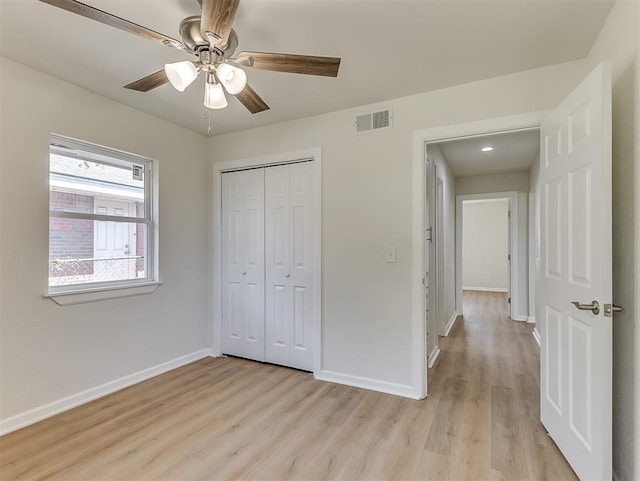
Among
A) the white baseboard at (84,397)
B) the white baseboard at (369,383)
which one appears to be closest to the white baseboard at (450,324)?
the white baseboard at (369,383)

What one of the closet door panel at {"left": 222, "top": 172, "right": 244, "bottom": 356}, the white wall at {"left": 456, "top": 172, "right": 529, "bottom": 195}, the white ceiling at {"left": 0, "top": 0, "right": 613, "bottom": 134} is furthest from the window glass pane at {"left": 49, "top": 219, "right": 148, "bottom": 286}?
the white wall at {"left": 456, "top": 172, "right": 529, "bottom": 195}

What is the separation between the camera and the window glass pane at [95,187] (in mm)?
2506

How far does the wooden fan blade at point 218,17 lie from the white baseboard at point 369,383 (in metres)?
2.66

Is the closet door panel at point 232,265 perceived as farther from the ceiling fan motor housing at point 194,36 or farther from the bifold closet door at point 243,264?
the ceiling fan motor housing at point 194,36

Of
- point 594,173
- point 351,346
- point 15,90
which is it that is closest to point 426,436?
point 351,346

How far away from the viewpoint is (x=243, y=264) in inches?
139

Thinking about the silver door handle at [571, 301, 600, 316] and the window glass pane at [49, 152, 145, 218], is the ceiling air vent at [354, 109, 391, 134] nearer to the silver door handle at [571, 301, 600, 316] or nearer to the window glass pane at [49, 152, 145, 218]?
the silver door handle at [571, 301, 600, 316]

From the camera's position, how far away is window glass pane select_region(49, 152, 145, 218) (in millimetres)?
2506

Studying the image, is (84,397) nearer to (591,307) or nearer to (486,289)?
(591,307)

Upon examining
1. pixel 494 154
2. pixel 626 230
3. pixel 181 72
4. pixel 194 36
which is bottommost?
pixel 626 230

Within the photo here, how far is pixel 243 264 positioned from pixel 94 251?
135 cm

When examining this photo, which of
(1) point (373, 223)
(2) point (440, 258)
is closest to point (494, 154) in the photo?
(2) point (440, 258)

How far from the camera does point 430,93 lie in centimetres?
259

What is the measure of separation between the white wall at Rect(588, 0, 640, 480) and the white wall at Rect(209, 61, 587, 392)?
728mm
